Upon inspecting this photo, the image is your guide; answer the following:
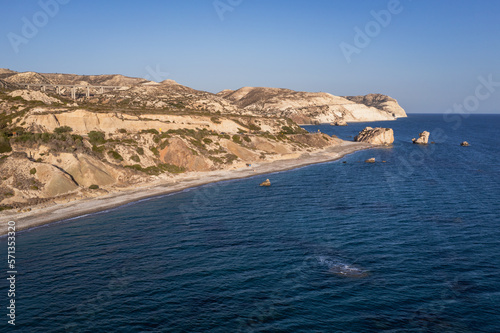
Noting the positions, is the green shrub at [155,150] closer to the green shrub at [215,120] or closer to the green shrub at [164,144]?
the green shrub at [164,144]

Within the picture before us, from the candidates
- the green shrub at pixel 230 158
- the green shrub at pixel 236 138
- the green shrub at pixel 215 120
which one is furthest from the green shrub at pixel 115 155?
the green shrub at pixel 215 120

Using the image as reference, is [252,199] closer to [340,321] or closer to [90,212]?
[90,212]

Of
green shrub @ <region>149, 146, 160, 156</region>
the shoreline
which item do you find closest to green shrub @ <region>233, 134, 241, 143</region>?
the shoreline

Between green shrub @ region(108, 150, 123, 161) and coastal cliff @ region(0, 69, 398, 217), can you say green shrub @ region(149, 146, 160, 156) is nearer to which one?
coastal cliff @ region(0, 69, 398, 217)

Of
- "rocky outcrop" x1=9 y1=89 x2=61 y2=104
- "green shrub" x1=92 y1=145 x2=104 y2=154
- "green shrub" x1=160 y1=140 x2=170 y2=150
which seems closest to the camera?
"green shrub" x1=92 y1=145 x2=104 y2=154

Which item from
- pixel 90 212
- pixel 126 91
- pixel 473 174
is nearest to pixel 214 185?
pixel 90 212

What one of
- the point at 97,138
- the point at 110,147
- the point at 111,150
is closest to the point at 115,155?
the point at 111,150
